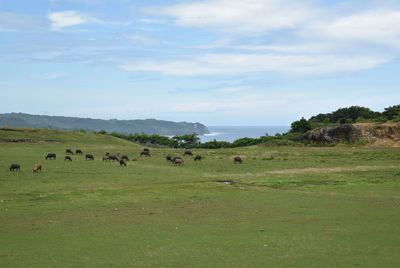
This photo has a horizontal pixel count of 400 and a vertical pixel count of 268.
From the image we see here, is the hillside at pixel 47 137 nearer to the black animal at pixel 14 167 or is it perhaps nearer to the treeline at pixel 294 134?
the treeline at pixel 294 134

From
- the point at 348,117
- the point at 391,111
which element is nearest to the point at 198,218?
the point at 391,111

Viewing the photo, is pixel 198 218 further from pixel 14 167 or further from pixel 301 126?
pixel 301 126

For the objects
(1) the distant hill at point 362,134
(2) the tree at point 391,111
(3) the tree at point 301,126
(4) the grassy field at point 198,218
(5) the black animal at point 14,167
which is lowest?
(4) the grassy field at point 198,218

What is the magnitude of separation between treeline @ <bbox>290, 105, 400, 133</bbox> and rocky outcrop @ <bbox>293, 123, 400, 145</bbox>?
9.45 meters

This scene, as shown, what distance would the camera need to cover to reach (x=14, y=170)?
36000mm

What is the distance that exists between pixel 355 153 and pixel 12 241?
48.9m

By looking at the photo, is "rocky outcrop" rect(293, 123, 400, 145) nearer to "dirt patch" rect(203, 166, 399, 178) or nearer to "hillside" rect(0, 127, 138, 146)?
"dirt patch" rect(203, 166, 399, 178)

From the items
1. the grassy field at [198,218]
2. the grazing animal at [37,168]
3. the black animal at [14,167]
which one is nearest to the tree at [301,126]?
the grassy field at [198,218]

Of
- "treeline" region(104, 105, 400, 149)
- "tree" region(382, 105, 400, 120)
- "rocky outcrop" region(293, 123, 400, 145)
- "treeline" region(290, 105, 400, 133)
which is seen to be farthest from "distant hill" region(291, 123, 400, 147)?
"tree" region(382, 105, 400, 120)

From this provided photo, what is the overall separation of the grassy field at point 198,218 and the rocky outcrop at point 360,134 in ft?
105

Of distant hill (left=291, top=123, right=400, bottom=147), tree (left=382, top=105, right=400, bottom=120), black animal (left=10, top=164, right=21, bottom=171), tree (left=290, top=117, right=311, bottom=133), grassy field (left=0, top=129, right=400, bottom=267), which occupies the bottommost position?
grassy field (left=0, top=129, right=400, bottom=267)

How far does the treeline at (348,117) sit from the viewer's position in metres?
88.8

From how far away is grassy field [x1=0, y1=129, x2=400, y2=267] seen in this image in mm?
12461

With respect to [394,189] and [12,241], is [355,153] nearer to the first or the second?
[394,189]
